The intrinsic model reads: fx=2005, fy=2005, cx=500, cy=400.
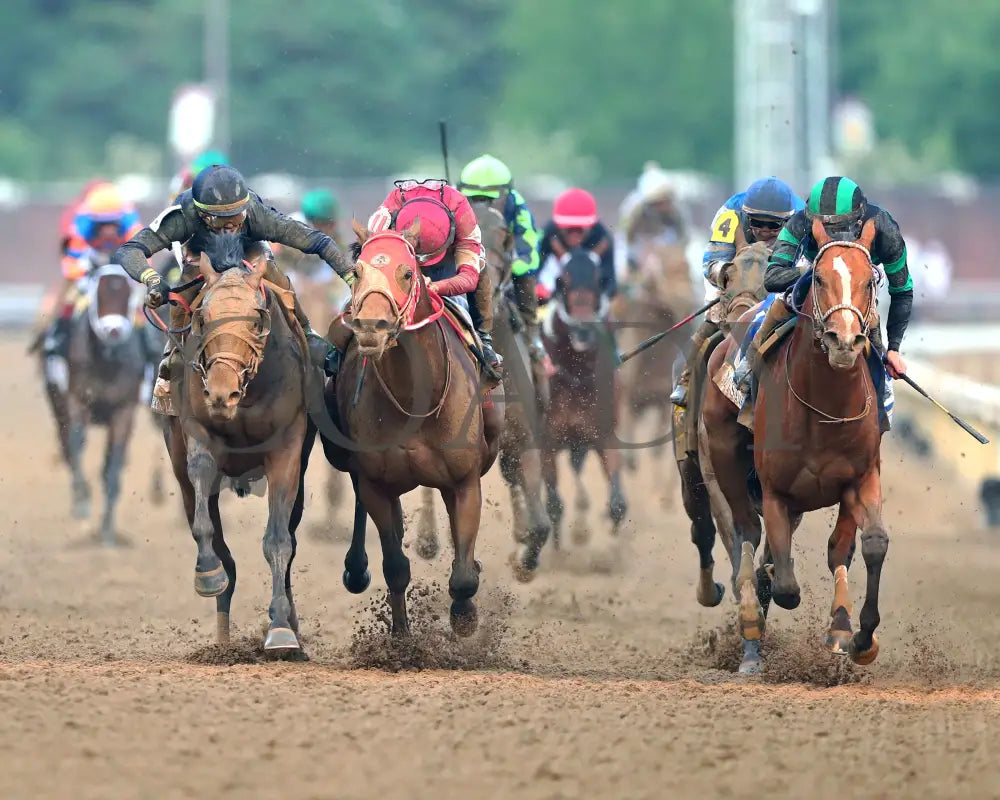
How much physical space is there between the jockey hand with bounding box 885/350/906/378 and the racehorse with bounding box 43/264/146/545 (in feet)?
23.2

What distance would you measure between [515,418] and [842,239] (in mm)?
3640

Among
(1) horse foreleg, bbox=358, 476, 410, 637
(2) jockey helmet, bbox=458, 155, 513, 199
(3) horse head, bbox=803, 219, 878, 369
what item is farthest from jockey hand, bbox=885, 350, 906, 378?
(2) jockey helmet, bbox=458, 155, 513, 199

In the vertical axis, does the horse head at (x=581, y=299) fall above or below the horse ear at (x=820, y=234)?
above

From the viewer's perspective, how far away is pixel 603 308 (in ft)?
45.7

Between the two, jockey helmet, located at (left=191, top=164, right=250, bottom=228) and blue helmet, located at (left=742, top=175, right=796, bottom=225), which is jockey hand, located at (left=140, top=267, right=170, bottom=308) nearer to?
jockey helmet, located at (left=191, top=164, right=250, bottom=228)

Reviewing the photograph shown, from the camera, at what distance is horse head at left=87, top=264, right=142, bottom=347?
47.4 feet

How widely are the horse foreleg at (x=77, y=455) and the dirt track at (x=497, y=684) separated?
1.39 ft

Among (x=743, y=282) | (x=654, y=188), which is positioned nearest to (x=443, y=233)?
(x=743, y=282)

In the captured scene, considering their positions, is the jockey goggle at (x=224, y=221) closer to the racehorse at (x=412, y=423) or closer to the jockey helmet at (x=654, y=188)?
the racehorse at (x=412, y=423)

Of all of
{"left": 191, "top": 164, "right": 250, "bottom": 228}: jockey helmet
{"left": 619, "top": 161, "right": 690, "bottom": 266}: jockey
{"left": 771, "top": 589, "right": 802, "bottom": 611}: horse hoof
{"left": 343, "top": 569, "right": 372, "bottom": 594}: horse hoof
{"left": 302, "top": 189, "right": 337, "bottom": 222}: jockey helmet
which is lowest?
{"left": 771, "top": 589, "right": 802, "bottom": 611}: horse hoof

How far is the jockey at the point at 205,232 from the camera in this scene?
29.9 ft

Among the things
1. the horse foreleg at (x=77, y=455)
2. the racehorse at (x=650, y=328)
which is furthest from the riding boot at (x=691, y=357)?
the horse foreleg at (x=77, y=455)

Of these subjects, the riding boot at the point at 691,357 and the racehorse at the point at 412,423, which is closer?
the racehorse at the point at 412,423

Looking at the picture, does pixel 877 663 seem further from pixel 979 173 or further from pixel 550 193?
pixel 979 173
